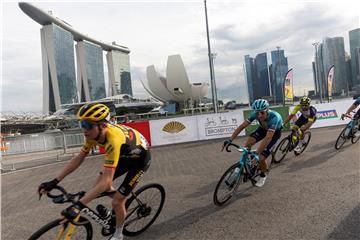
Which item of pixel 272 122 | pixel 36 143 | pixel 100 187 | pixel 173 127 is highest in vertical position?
pixel 272 122

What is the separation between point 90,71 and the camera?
5271 inches

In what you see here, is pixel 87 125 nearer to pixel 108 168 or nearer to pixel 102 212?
pixel 108 168

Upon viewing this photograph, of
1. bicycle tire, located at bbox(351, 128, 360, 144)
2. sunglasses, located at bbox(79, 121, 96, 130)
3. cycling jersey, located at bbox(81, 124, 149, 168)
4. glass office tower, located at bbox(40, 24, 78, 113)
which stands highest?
glass office tower, located at bbox(40, 24, 78, 113)

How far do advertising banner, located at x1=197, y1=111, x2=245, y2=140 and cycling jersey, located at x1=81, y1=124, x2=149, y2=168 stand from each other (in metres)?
12.1

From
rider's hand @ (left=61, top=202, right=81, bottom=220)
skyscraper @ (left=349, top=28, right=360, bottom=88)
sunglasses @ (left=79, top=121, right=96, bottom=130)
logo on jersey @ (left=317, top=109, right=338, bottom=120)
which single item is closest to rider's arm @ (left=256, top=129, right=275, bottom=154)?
sunglasses @ (left=79, top=121, right=96, bottom=130)

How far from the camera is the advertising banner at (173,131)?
51.0 feet

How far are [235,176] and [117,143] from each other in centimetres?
259

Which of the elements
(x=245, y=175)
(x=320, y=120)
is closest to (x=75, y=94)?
(x=320, y=120)

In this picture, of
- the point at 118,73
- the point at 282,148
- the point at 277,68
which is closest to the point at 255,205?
the point at 282,148

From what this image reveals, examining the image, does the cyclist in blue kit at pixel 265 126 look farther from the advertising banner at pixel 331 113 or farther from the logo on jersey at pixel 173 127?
the advertising banner at pixel 331 113

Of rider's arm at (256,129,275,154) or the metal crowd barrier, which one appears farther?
the metal crowd barrier

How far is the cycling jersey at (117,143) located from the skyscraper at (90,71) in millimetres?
129225

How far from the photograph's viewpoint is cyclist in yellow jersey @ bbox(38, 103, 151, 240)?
3085mm

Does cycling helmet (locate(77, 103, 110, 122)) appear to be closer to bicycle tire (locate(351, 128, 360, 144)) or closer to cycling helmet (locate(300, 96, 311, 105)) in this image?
cycling helmet (locate(300, 96, 311, 105))
